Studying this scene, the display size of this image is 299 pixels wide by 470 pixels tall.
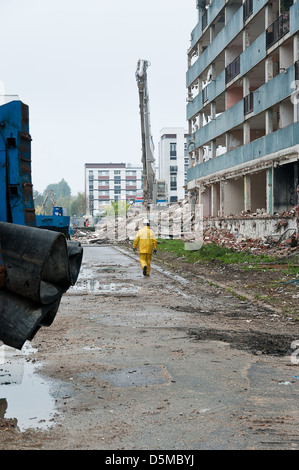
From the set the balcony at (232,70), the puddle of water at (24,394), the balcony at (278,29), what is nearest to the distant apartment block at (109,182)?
the balcony at (232,70)

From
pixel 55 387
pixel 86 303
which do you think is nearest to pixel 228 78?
pixel 86 303

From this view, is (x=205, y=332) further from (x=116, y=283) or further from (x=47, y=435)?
(x=116, y=283)

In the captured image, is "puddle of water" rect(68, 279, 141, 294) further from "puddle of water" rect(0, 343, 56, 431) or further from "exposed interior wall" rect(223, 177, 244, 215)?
"exposed interior wall" rect(223, 177, 244, 215)

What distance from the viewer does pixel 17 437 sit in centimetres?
377

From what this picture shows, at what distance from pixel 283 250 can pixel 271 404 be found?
15.9 meters

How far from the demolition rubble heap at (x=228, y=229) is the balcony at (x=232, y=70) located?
27.2 ft

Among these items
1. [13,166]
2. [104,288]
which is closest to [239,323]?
[13,166]

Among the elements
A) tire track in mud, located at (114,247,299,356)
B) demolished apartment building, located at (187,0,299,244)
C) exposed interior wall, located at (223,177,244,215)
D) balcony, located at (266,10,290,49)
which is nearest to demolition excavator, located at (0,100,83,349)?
tire track in mud, located at (114,247,299,356)

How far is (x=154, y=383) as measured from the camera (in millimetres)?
5055

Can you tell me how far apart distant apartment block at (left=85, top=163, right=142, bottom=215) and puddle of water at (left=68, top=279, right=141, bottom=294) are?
139521 mm

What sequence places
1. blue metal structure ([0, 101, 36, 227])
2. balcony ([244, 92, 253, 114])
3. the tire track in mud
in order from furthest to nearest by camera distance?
balcony ([244, 92, 253, 114]) → the tire track in mud → blue metal structure ([0, 101, 36, 227])

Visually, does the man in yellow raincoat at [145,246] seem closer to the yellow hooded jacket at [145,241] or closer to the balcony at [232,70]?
the yellow hooded jacket at [145,241]

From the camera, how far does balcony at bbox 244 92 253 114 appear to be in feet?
97.8

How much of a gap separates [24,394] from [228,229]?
87.1ft
